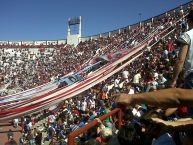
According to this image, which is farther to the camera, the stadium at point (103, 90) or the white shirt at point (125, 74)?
the white shirt at point (125, 74)

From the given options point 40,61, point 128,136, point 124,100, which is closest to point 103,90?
point 128,136

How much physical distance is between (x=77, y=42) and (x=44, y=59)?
197 inches

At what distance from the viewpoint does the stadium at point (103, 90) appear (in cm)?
334

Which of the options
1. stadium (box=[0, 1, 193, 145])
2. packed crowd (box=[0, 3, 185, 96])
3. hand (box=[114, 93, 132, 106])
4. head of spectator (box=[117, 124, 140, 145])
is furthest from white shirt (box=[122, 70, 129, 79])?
packed crowd (box=[0, 3, 185, 96])

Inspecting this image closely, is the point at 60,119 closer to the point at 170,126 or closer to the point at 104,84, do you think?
the point at 104,84

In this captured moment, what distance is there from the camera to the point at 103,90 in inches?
719

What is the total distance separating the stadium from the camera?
3338mm

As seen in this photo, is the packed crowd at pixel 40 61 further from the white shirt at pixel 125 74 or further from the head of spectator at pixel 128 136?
the head of spectator at pixel 128 136

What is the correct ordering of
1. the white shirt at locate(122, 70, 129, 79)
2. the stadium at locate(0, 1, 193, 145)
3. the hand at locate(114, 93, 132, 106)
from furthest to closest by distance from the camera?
the white shirt at locate(122, 70, 129, 79) < the stadium at locate(0, 1, 193, 145) < the hand at locate(114, 93, 132, 106)

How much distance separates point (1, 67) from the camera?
161 ft

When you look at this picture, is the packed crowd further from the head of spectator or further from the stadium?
the head of spectator

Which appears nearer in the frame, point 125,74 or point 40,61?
point 125,74

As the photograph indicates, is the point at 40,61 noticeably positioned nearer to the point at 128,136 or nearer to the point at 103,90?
the point at 103,90

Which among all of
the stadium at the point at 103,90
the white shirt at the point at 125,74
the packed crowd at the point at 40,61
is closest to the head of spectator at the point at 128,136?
the stadium at the point at 103,90
